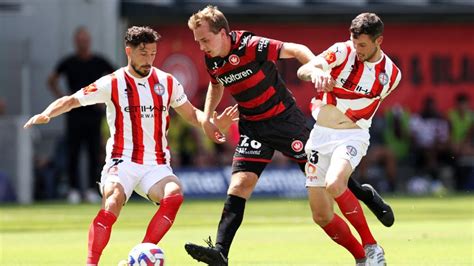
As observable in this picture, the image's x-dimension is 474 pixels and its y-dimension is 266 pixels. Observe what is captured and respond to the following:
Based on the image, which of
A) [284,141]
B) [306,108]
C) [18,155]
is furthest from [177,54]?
[284,141]

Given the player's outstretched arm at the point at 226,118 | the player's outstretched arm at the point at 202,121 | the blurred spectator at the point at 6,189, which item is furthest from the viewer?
the blurred spectator at the point at 6,189

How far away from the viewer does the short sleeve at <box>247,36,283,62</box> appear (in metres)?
10.6

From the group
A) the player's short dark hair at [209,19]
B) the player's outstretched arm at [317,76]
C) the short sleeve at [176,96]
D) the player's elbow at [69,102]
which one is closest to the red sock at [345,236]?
the player's outstretched arm at [317,76]

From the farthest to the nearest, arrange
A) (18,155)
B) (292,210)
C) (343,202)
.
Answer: (18,155) → (292,210) → (343,202)

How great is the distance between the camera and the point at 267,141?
10891mm

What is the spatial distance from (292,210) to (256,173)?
897 cm

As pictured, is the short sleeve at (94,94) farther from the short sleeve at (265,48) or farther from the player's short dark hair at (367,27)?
the player's short dark hair at (367,27)

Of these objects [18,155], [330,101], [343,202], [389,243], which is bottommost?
[18,155]

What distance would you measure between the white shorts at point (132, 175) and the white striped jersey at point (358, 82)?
4.99ft

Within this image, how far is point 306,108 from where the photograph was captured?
27000 millimetres

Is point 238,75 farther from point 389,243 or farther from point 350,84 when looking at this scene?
point 389,243

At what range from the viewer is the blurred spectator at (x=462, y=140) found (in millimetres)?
25156

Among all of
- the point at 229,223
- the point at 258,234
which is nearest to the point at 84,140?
the point at 258,234

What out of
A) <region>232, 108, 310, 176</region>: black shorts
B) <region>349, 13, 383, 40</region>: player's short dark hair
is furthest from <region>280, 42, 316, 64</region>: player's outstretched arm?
<region>232, 108, 310, 176</region>: black shorts
